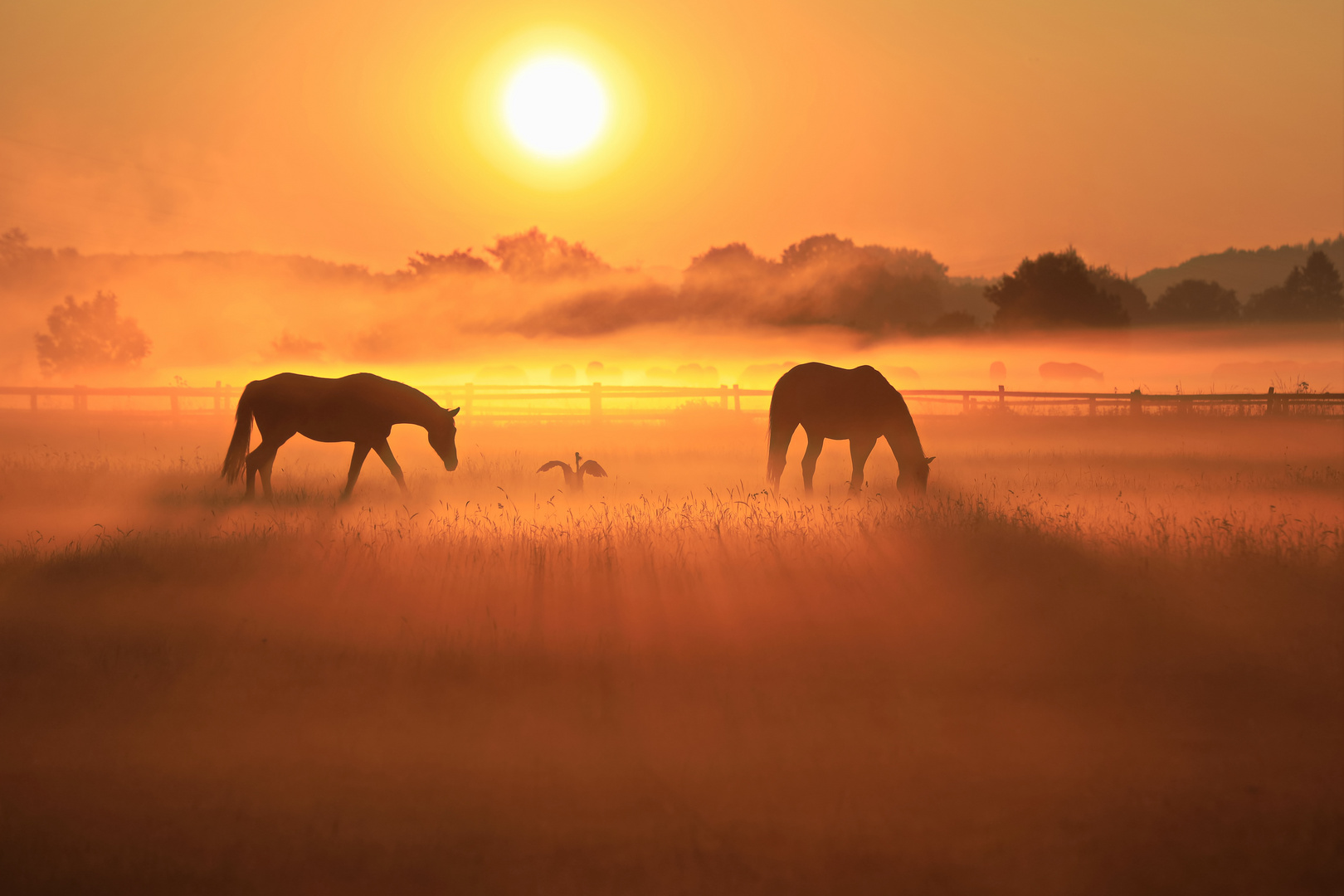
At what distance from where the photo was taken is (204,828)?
3.77m

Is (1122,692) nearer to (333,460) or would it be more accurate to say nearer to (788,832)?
(788,832)

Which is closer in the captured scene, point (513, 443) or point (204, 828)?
point (204, 828)

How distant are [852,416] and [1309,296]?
187 ft

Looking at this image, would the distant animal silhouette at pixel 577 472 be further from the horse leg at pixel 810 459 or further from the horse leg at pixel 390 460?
the horse leg at pixel 810 459

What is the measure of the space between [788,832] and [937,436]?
22.1m


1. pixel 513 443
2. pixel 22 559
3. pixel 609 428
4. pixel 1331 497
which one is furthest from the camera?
pixel 609 428

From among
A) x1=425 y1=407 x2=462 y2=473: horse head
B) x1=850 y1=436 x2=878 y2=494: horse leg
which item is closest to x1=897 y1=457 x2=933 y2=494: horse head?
x1=850 y1=436 x2=878 y2=494: horse leg

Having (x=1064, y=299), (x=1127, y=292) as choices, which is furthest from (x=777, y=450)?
(x=1127, y=292)

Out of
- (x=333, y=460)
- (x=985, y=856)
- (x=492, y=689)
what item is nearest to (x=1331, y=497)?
(x=985, y=856)

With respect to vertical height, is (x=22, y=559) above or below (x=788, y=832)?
above

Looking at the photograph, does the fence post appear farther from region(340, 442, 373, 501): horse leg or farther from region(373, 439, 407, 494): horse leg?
region(340, 442, 373, 501): horse leg

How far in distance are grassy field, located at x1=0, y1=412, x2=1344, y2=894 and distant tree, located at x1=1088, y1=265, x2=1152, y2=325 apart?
49269 mm

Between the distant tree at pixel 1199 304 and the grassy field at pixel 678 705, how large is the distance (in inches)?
2179

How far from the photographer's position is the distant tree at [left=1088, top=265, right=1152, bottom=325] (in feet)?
176
